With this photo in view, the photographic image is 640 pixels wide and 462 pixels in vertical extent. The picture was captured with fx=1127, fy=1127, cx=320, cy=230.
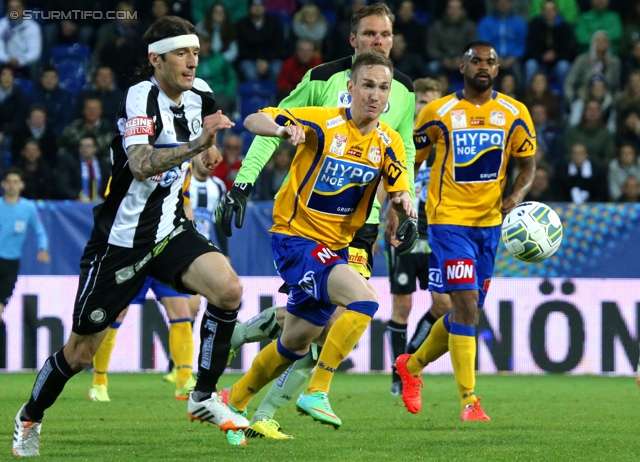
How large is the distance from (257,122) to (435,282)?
3.05m

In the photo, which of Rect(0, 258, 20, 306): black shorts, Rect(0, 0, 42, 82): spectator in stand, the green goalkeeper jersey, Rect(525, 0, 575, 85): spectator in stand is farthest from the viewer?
Rect(525, 0, 575, 85): spectator in stand

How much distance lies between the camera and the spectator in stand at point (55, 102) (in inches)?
629

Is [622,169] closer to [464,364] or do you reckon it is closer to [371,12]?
[464,364]

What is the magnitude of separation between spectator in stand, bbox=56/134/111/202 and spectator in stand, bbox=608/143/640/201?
6.44 metres

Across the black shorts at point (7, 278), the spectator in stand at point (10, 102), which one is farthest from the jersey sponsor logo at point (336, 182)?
the spectator in stand at point (10, 102)

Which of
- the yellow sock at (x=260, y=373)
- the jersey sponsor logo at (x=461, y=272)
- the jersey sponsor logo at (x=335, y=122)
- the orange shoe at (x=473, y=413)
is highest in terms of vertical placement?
the jersey sponsor logo at (x=335, y=122)

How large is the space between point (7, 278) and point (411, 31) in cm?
724

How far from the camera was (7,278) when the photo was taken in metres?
12.7

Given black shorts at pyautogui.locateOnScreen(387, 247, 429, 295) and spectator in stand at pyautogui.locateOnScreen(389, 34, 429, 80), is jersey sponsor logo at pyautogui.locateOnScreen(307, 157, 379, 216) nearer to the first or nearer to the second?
black shorts at pyautogui.locateOnScreen(387, 247, 429, 295)

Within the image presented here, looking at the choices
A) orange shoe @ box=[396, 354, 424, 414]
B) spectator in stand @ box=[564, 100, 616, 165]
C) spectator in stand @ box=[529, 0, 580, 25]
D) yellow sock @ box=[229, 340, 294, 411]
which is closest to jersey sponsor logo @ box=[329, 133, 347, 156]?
yellow sock @ box=[229, 340, 294, 411]

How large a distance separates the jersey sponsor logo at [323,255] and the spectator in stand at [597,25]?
11.5m

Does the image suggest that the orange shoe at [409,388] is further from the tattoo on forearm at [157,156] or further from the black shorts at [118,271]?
the tattoo on forearm at [157,156]

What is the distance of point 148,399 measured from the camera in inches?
381

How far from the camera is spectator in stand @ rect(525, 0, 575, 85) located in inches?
661
